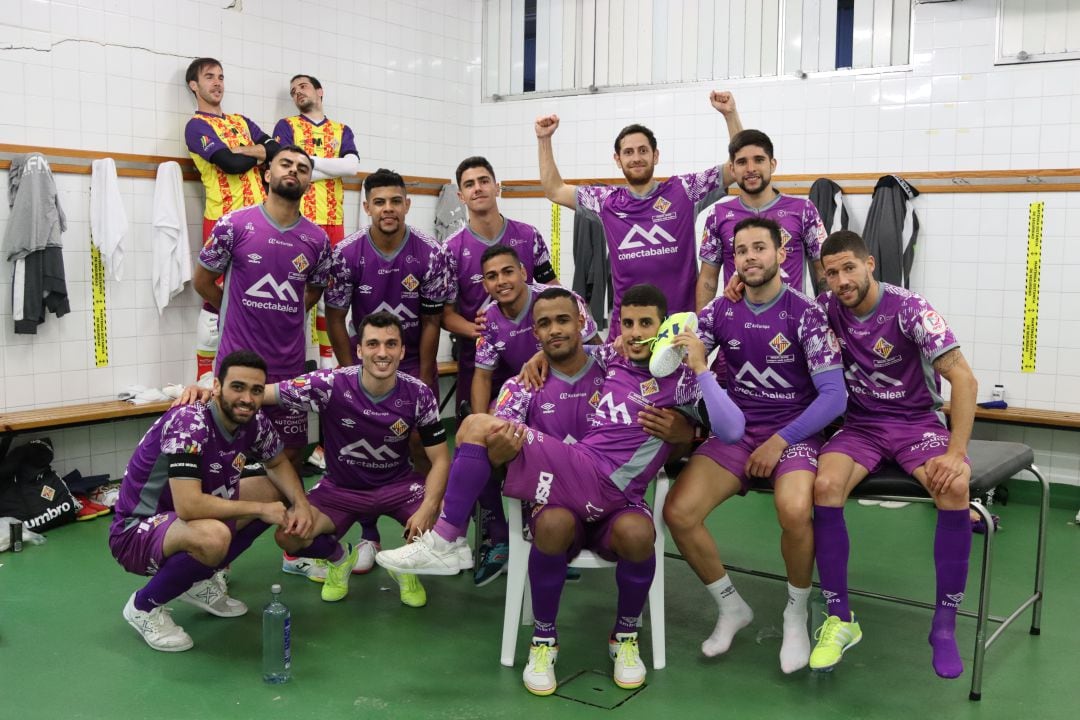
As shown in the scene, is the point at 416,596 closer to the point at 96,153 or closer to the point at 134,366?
the point at 134,366

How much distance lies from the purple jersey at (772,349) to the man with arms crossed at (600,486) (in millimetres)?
350

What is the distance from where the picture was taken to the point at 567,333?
3.49 metres

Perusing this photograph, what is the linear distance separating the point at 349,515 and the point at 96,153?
2.80m

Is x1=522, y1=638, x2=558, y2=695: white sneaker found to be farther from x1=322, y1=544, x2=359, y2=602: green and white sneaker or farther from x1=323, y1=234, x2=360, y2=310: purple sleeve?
x1=323, y1=234, x2=360, y2=310: purple sleeve

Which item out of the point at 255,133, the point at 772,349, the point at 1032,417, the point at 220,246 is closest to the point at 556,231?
the point at 255,133

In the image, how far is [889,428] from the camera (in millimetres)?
3545

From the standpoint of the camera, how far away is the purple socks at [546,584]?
3.29m

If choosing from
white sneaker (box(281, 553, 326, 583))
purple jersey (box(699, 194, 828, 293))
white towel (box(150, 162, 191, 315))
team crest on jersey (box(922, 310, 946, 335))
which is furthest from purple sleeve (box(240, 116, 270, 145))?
team crest on jersey (box(922, 310, 946, 335))

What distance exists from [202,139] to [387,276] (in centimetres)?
197

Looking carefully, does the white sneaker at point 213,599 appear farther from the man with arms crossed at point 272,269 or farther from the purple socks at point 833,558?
the purple socks at point 833,558

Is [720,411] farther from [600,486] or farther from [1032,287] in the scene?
[1032,287]

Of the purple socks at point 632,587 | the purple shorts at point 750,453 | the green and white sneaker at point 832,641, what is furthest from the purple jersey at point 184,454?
the green and white sneaker at point 832,641

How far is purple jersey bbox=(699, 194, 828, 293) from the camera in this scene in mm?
4145

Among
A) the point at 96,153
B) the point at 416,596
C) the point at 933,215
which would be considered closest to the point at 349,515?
the point at 416,596
